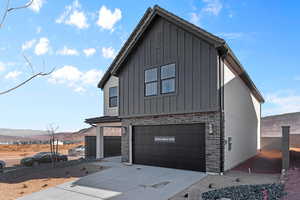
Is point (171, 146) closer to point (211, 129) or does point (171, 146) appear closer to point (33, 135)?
point (211, 129)

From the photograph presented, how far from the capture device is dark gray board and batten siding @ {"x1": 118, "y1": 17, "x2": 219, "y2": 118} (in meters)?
9.59

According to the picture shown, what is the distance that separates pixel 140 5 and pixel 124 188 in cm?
913

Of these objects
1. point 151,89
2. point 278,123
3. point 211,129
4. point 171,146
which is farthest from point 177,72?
point 278,123

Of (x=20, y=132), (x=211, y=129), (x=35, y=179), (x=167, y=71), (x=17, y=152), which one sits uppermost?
(x=167, y=71)

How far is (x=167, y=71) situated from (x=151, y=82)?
1.10 meters

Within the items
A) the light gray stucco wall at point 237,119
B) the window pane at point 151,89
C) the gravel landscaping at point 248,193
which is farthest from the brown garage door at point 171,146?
the gravel landscaping at point 248,193

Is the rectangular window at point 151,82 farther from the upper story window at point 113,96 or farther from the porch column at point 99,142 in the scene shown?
the porch column at point 99,142

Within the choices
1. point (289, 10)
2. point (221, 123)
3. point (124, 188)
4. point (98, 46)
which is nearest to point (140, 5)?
point (98, 46)

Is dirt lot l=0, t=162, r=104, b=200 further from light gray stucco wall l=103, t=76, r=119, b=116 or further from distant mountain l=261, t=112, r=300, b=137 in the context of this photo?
distant mountain l=261, t=112, r=300, b=137

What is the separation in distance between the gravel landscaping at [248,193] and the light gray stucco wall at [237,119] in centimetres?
277

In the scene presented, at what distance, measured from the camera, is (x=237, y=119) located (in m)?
11.7

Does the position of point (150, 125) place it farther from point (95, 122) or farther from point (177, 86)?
point (95, 122)

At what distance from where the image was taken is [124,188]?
7.97m

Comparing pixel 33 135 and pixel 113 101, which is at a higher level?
pixel 113 101
